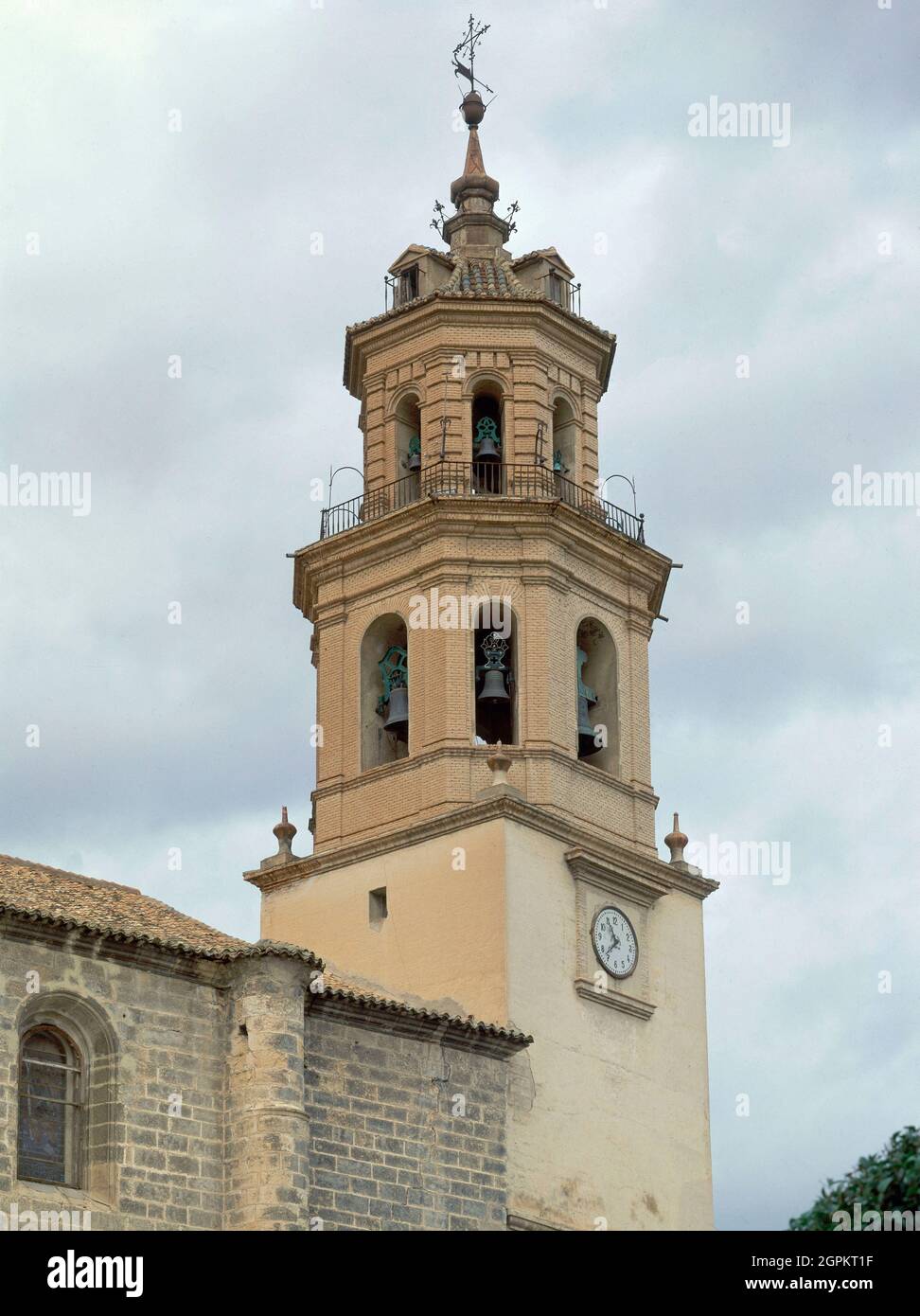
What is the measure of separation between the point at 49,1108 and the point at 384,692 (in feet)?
39.0

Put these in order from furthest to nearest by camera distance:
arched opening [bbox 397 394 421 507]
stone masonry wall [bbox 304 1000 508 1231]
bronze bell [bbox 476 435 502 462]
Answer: arched opening [bbox 397 394 421 507]
bronze bell [bbox 476 435 502 462]
stone masonry wall [bbox 304 1000 508 1231]

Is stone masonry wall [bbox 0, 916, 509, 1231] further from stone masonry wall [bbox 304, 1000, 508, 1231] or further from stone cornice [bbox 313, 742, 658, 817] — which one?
stone cornice [bbox 313, 742, 658, 817]

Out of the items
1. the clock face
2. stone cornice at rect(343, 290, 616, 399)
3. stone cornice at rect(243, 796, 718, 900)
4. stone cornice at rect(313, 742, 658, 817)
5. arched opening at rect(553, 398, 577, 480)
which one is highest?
stone cornice at rect(343, 290, 616, 399)

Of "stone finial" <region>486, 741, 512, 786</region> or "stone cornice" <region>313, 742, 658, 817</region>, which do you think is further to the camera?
"stone cornice" <region>313, 742, 658, 817</region>

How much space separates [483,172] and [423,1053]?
17.3 meters

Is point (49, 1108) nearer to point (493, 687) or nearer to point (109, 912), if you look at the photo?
point (109, 912)

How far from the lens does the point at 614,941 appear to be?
3750cm

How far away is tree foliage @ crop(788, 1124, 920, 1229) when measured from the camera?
21.2 metres

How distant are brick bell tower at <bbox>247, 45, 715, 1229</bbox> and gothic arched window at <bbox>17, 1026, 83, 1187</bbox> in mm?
6600

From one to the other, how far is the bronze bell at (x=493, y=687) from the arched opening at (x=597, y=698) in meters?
1.28

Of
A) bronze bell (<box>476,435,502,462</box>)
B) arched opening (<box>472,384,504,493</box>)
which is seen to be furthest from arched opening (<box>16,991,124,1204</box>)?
bronze bell (<box>476,435,502,462</box>)

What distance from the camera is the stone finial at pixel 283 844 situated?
128 feet
